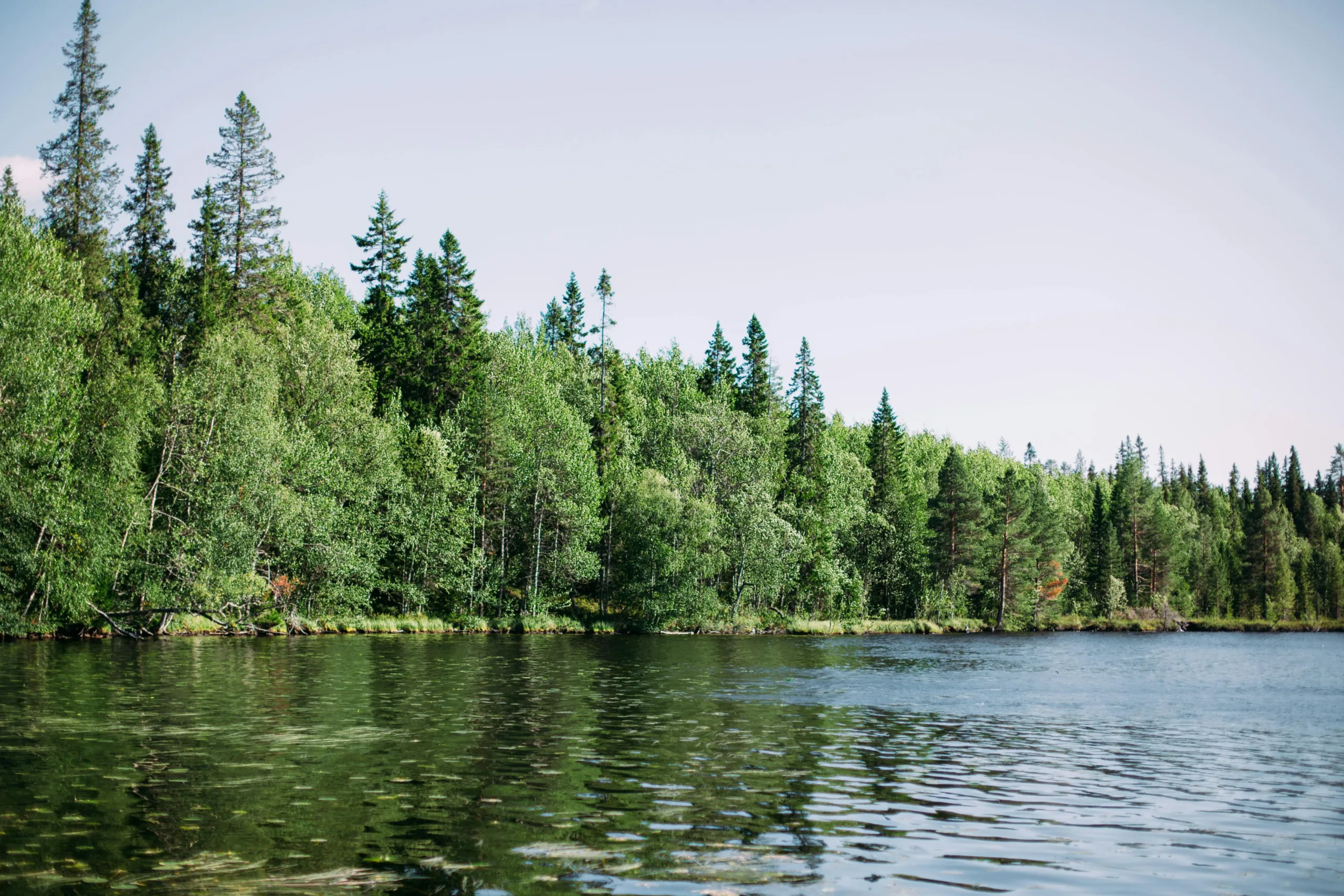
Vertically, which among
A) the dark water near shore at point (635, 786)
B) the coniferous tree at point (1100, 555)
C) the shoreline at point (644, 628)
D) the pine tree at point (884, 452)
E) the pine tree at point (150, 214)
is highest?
the pine tree at point (150, 214)

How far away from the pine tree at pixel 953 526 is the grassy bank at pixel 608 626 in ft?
20.8

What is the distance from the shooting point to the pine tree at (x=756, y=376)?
10844 cm

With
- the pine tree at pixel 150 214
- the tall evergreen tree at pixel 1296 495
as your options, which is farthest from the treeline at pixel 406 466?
the tall evergreen tree at pixel 1296 495

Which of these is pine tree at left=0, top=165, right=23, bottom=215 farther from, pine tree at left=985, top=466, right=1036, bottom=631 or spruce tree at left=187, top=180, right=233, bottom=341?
pine tree at left=985, top=466, right=1036, bottom=631

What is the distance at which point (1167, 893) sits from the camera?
9.77 m

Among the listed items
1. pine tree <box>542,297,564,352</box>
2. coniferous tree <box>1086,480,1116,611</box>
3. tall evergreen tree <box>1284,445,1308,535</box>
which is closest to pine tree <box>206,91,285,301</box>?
pine tree <box>542,297,564,352</box>

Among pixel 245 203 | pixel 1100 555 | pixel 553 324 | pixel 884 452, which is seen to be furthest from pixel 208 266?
pixel 1100 555

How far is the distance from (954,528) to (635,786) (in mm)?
95430

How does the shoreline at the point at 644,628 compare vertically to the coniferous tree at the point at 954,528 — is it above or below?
below

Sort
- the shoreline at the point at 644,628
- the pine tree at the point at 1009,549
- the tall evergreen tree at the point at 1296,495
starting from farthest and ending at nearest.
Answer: the tall evergreen tree at the point at 1296,495, the pine tree at the point at 1009,549, the shoreline at the point at 644,628

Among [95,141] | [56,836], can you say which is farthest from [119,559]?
[56,836]

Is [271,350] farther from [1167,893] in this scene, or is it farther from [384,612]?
[1167,893]

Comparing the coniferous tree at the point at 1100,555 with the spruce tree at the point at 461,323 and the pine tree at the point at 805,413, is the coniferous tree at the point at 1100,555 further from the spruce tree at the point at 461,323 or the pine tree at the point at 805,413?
the spruce tree at the point at 461,323

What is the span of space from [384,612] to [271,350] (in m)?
20.5
